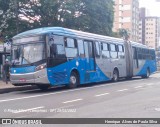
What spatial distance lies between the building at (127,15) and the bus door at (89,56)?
8675cm

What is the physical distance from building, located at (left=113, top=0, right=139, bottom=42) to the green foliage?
75.4m

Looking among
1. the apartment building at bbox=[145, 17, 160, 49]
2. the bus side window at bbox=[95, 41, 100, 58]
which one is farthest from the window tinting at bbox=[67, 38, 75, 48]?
the apartment building at bbox=[145, 17, 160, 49]

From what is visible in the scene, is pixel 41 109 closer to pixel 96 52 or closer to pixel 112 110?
pixel 112 110

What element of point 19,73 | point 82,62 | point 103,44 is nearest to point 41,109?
point 19,73

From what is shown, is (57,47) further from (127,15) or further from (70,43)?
(127,15)

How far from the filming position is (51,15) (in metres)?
29.1

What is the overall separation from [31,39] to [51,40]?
100cm

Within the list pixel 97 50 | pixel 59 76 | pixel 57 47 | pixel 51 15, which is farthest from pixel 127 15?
pixel 59 76

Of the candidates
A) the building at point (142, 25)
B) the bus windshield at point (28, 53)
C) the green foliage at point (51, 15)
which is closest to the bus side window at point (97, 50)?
the bus windshield at point (28, 53)

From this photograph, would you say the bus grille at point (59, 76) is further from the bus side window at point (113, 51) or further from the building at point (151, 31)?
the building at point (151, 31)

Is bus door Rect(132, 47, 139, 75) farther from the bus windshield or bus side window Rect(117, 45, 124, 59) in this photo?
the bus windshield

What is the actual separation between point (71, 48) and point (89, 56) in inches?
87.8

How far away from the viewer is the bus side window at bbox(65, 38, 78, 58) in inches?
696

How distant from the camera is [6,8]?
95.0 ft
